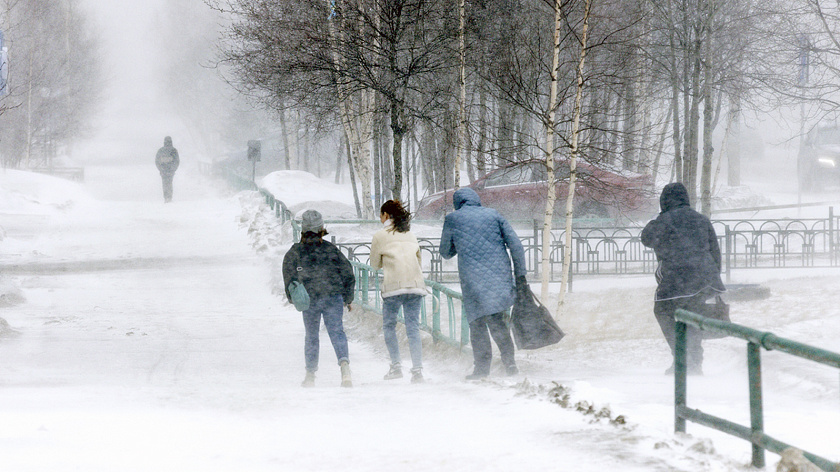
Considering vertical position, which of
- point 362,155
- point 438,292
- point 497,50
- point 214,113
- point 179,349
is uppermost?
point 214,113

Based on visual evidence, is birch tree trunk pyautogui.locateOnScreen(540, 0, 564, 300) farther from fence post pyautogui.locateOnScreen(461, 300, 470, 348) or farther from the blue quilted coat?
the blue quilted coat

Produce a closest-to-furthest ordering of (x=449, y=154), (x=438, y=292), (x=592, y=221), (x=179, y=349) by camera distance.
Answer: (x=438, y=292) < (x=179, y=349) < (x=592, y=221) < (x=449, y=154)

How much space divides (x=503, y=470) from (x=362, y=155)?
1701cm

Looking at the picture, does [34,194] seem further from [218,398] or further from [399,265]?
[218,398]

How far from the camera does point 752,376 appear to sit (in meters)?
3.83

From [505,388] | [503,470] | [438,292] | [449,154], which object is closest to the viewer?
[503,470]

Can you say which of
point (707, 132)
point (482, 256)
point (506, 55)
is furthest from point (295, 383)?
point (707, 132)

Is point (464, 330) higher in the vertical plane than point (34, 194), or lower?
lower

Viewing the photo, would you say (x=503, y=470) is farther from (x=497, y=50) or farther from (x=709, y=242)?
(x=497, y=50)

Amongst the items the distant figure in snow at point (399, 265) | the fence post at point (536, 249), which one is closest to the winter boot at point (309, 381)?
the distant figure in snow at point (399, 265)

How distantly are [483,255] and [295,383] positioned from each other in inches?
84.1

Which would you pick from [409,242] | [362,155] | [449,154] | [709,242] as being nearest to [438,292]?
[409,242]

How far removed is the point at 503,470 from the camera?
13.1ft

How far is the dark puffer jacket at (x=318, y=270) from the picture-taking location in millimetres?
7520
